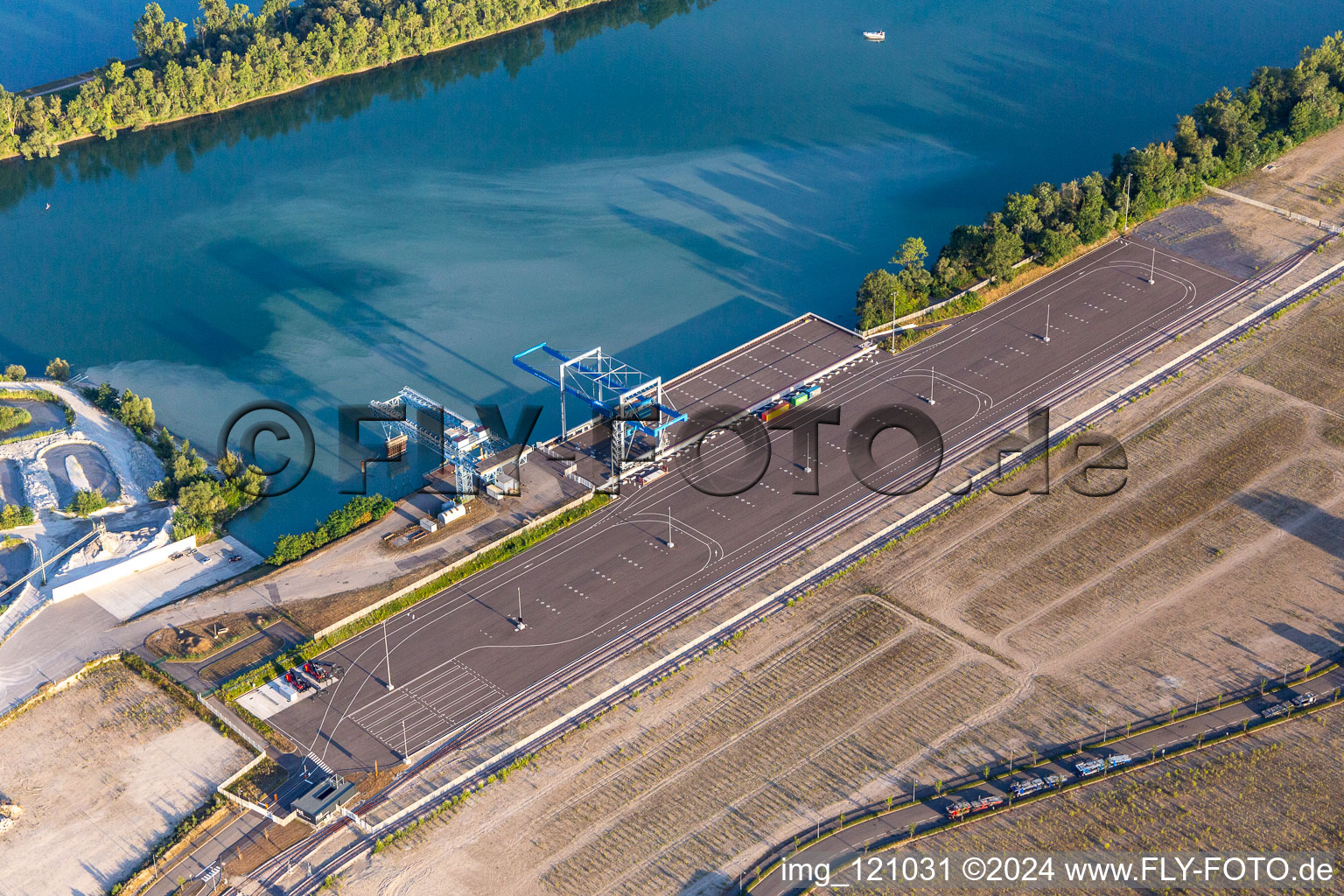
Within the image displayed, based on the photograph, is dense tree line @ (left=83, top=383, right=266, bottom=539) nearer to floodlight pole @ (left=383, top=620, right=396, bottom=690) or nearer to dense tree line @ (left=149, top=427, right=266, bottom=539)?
dense tree line @ (left=149, top=427, right=266, bottom=539)

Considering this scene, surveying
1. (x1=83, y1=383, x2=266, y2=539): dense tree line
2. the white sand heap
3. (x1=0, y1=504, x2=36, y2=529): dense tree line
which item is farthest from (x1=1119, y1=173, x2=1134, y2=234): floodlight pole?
(x1=0, y1=504, x2=36, y2=529): dense tree line

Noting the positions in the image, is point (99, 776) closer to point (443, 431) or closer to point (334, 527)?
point (334, 527)

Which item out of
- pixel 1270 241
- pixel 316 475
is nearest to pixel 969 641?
pixel 316 475

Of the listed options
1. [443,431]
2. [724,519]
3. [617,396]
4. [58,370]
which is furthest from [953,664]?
[58,370]

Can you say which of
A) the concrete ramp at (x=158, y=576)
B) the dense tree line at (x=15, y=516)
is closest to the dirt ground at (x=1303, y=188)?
the concrete ramp at (x=158, y=576)

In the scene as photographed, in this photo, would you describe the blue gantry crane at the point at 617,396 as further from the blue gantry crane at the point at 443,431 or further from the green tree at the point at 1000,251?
the green tree at the point at 1000,251

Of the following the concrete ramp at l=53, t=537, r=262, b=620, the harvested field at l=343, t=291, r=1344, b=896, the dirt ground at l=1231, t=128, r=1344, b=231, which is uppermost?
the dirt ground at l=1231, t=128, r=1344, b=231

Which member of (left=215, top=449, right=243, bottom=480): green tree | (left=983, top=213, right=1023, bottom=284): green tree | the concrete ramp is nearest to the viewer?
the concrete ramp
